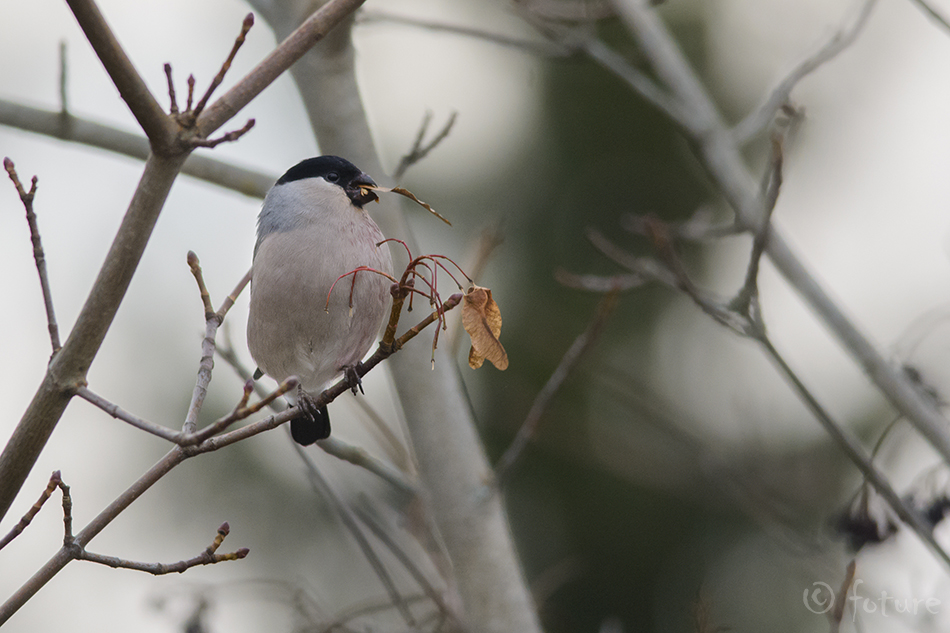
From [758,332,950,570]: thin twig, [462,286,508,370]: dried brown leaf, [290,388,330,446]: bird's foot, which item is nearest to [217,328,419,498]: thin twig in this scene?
[290,388,330,446]: bird's foot

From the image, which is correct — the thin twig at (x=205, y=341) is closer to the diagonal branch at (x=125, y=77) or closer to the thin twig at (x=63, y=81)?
the diagonal branch at (x=125, y=77)

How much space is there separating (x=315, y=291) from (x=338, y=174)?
636 mm

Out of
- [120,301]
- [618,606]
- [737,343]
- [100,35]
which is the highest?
[100,35]

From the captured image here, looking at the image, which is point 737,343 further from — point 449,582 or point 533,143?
point 449,582

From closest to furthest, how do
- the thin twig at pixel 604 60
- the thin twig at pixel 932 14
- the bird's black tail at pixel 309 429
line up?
the thin twig at pixel 932 14 → the bird's black tail at pixel 309 429 → the thin twig at pixel 604 60

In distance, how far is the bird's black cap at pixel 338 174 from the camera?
2775 millimetres

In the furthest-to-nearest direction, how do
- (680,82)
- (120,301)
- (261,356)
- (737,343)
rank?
1. (737,343)
2. (680,82)
3. (261,356)
4. (120,301)

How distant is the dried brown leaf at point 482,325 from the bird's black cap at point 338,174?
1.20 metres

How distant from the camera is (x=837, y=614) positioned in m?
1.82

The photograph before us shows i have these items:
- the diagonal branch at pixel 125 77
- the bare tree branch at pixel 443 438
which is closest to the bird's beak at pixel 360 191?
the bare tree branch at pixel 443 438

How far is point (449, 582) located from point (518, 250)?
4664 millimetres

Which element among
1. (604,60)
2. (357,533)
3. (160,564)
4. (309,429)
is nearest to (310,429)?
(309,429)

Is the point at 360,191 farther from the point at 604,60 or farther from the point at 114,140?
the point at 604,60

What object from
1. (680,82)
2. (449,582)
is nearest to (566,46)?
(680,82)
